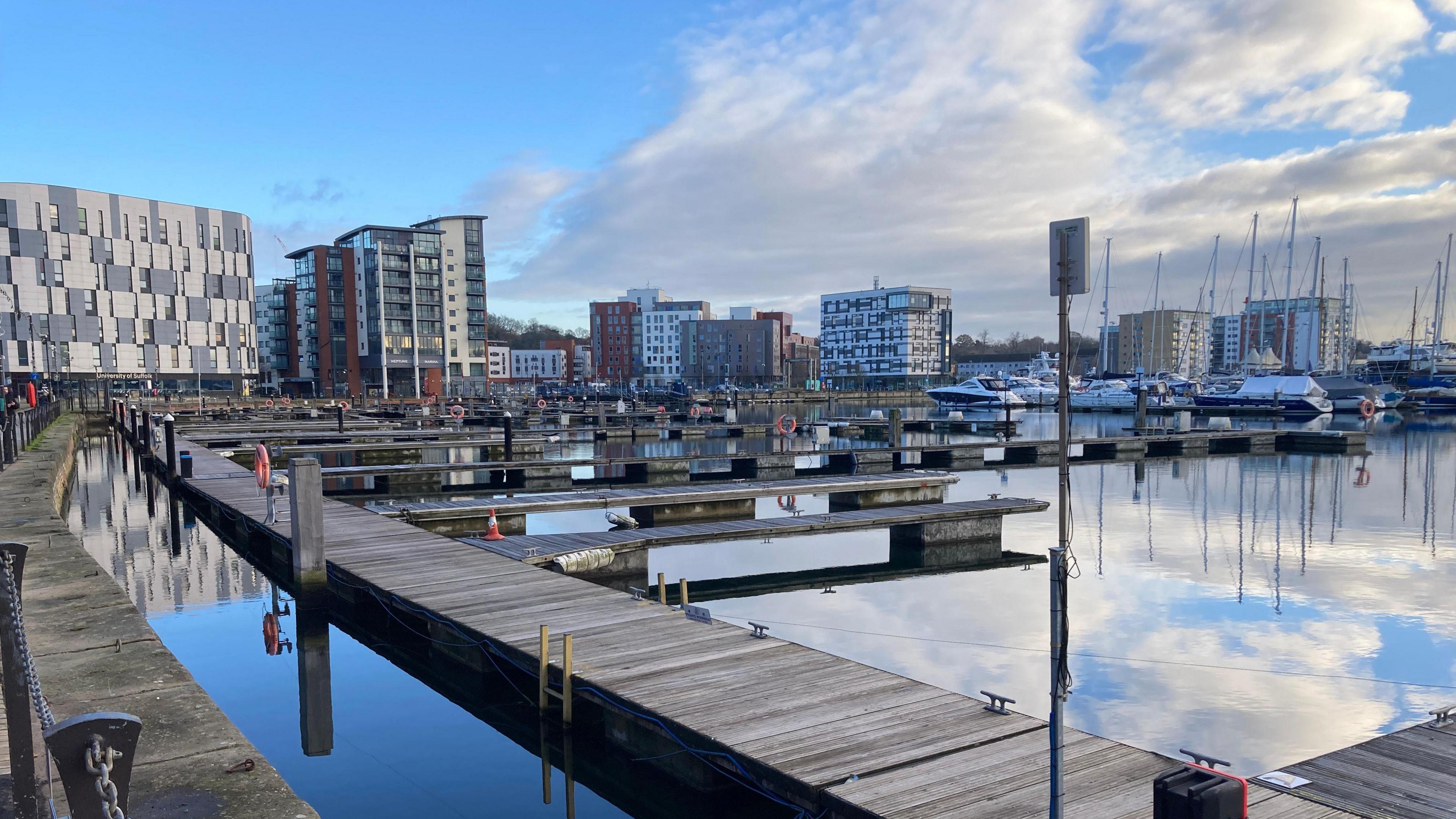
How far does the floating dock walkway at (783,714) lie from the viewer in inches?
228

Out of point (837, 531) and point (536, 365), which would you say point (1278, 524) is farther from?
point (536, 365)

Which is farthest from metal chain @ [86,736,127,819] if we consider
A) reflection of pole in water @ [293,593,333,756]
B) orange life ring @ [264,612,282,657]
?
orange life ring @ [264,612,282,657]

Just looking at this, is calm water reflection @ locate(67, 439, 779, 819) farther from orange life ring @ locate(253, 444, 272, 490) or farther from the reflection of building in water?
orange life ring @ locate(253, 444, 272, 490)

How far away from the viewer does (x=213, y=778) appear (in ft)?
19.1

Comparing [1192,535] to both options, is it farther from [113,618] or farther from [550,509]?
[113,618]

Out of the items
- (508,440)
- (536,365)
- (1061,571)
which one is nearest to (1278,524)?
(1061,571)

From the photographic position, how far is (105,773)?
3.36 metres

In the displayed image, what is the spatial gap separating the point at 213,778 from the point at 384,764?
3.81 m

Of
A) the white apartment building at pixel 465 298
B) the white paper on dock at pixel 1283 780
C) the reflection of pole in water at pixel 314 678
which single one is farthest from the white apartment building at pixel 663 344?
the white paper on dock at pixel 1283 780

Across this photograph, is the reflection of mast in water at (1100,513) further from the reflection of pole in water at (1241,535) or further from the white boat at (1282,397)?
the white boat at (1282,397)

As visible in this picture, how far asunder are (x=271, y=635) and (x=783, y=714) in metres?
10.3

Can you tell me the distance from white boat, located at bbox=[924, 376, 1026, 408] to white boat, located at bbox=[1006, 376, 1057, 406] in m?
2.08

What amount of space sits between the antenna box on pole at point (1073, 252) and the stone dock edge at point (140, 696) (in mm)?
5413

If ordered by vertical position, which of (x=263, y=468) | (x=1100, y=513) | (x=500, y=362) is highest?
(x=500, y=362)
